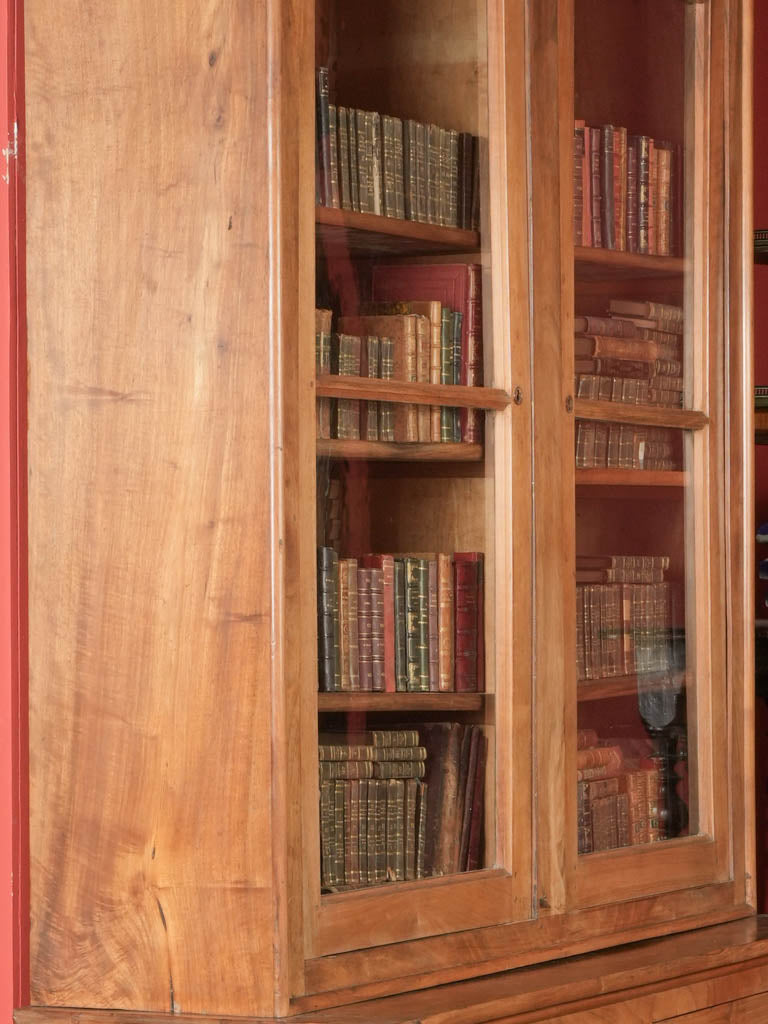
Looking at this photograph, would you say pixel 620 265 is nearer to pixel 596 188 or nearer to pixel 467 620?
pixel 596 188

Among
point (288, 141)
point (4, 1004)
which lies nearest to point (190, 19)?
point (288, 141)

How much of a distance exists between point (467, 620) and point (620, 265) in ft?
2.21

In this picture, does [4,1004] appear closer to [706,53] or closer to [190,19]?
[190,19]

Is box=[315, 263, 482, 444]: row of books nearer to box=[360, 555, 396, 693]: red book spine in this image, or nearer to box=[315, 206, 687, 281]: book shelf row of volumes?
box=[315, 206, 687, 281]: book shelf row of volumes

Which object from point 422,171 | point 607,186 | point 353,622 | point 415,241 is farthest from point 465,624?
point 607,186

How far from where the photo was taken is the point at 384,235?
2.13 meters

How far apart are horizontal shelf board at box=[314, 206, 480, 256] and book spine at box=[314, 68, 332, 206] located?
28 millimetres

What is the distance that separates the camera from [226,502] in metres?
1.91

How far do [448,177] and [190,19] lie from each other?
1.50ft

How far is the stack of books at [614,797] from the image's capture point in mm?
2340

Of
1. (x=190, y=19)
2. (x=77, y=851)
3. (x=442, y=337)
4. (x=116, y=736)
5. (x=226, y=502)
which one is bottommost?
(x=77, y=851)

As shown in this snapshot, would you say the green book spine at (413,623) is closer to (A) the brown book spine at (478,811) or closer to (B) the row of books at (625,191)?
(A) the brown book spine at (478,811)

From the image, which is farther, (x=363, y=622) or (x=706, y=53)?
(x=706, y=53)

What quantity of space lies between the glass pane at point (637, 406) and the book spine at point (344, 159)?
0.43 m
